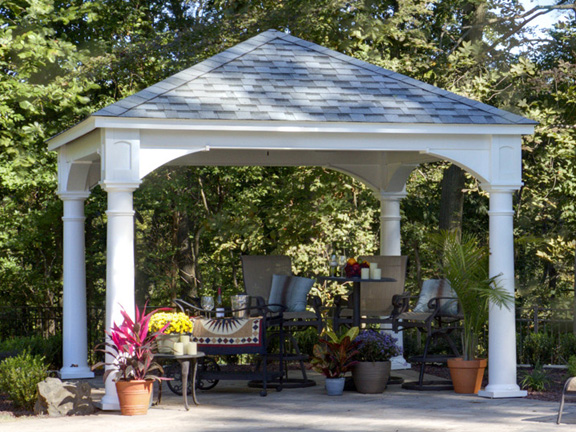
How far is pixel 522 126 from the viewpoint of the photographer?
871cm

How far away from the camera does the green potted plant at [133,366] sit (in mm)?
7562

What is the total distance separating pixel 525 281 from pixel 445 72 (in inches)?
255

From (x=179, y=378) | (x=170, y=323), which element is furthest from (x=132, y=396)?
(x=179, y=378)

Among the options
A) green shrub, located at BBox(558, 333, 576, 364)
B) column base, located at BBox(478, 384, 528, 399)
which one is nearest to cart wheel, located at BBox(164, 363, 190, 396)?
column base, located at BBox(478, 384, 528, 399)

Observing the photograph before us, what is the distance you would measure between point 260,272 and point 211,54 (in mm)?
5252

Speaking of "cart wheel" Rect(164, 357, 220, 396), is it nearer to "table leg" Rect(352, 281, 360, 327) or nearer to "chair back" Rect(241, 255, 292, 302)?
"table leg" Rect(352, 281, 360, 327)

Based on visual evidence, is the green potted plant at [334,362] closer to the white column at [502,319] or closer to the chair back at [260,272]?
the white column at [502,319]

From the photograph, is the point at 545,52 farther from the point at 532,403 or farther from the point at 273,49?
the point at 532,403

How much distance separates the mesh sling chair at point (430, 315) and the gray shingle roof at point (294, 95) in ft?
6.26

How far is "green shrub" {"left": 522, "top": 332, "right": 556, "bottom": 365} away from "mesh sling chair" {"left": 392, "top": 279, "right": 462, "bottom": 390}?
1947mm

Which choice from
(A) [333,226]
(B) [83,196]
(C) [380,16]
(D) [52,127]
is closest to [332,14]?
(C) [380,16]

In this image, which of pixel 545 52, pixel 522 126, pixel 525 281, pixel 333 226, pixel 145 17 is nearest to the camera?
pixel 522 126

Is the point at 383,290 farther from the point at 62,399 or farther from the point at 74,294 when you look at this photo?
the point at 62,399

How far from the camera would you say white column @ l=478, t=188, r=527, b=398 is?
337 inches
